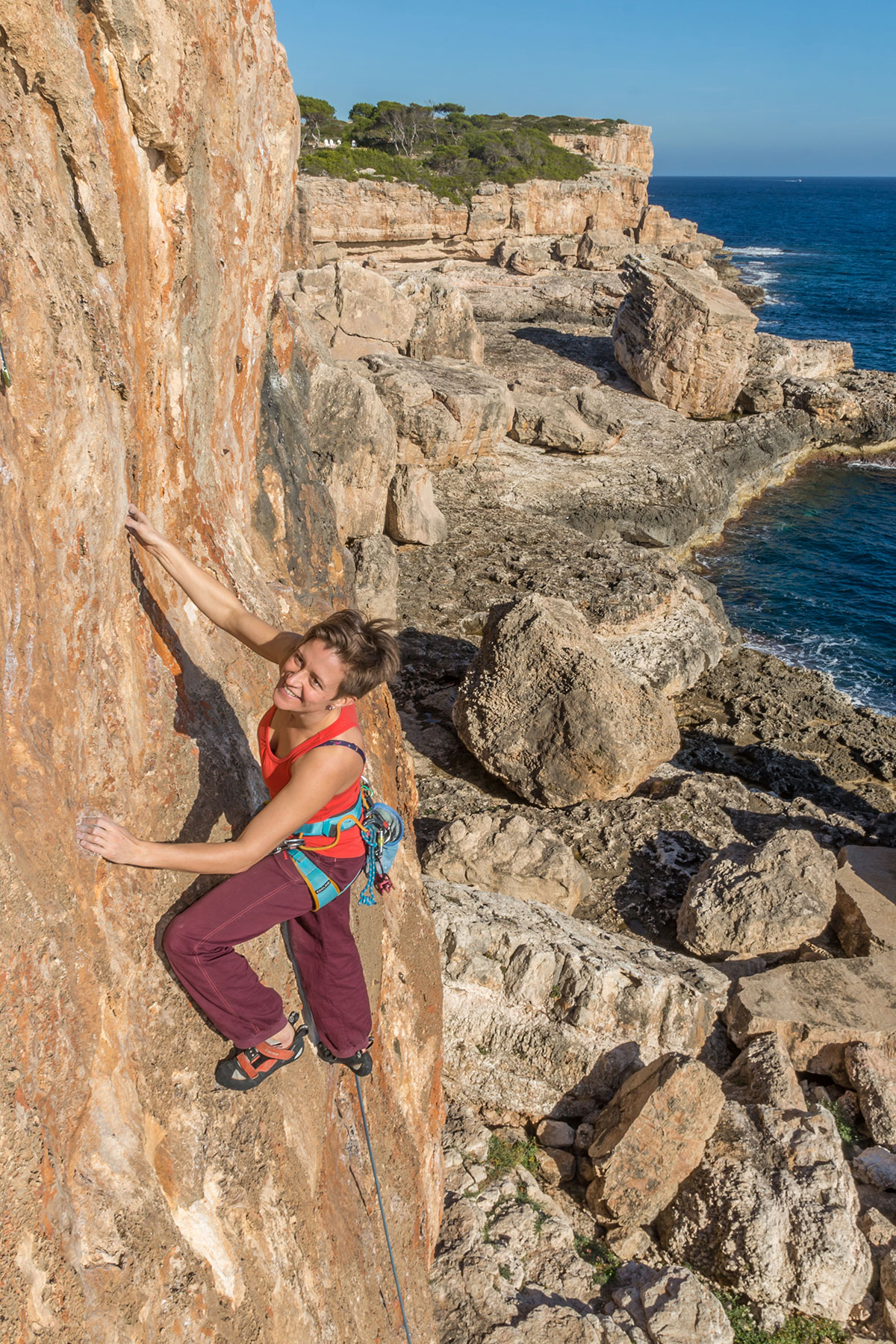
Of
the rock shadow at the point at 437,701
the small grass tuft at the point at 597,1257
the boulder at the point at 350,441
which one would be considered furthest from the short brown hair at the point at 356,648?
the boulder at the point at 350,441

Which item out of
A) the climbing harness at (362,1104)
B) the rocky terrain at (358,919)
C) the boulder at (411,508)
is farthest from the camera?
the boulder at (411,508)

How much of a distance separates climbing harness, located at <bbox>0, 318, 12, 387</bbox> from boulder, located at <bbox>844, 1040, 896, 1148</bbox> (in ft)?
23.1

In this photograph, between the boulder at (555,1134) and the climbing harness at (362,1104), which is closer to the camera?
the climbing harness at (362,1104)

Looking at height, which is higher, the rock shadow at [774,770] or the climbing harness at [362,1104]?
the climbing harness at [362,1104]

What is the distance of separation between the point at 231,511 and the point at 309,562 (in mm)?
1088

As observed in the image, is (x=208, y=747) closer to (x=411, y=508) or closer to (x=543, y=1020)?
(x=543, y=1020)

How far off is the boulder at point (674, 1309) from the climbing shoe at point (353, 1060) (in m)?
2.40

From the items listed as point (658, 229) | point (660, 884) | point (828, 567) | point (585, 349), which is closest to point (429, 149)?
point (658, 229)

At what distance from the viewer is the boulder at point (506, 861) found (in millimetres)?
8430

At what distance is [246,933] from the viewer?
3447mm

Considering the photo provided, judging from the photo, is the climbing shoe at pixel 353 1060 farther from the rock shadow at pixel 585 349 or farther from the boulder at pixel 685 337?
the rock shadow at pixel 585 349

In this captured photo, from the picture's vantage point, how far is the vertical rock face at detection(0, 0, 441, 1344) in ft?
9.61

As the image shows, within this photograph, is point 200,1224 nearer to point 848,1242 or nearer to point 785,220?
point 848,1242

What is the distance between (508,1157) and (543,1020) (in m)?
0.90
